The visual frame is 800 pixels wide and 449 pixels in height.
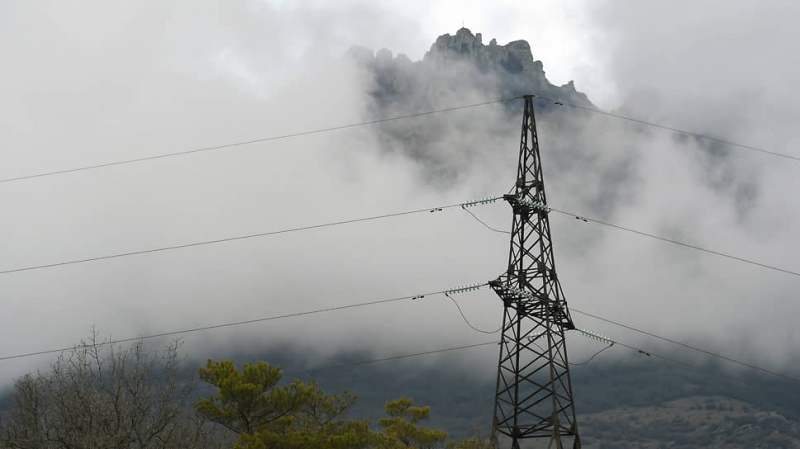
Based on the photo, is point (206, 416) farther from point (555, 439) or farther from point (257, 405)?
point (555, 439)

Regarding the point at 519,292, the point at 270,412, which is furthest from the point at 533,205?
the point at 270,412

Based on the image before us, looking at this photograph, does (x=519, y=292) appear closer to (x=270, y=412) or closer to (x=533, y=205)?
(x=533, y=205)

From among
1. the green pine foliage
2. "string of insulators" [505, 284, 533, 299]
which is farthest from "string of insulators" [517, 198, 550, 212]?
the green pine foliage

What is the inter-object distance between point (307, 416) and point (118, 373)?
81.6ft

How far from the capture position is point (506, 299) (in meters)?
46.0

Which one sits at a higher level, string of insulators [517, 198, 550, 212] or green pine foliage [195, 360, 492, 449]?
string of insulators [517, 198, 550, 212]

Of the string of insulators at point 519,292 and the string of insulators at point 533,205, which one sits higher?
the string of insulators at point 533,205

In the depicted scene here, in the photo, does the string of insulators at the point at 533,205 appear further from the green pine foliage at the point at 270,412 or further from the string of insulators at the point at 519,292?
the green pine foliage at the point at 270,412

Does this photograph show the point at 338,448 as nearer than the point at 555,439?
No

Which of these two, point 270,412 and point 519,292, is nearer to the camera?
point 519,292

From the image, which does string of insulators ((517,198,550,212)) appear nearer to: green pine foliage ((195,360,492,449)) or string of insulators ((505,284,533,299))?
string of insulators ((505,284,533,299))

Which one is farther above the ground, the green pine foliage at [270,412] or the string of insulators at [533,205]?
the string of insulators at [533,205]

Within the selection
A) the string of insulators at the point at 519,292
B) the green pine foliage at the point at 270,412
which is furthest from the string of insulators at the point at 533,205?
the green pine foliage at the point at 270,412

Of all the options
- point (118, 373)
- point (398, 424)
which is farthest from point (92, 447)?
point (398, 424)
